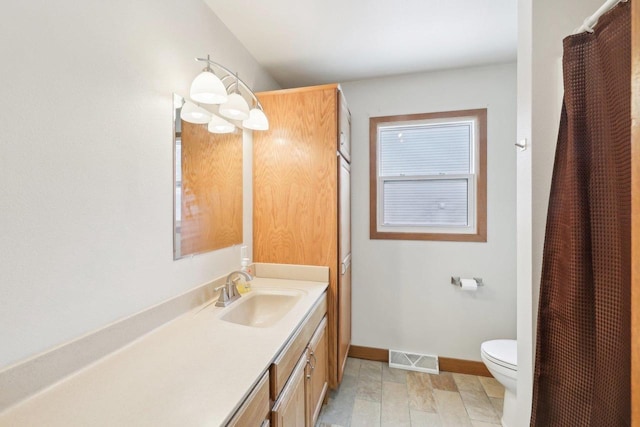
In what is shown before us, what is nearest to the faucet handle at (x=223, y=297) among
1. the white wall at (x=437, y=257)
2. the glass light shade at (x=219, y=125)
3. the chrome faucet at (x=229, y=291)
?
the chrome faucet at (x=229, y=291)

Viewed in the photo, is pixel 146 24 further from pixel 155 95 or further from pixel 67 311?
pixel 67 311

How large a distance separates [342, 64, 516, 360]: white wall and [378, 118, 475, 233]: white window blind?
134 millimetres

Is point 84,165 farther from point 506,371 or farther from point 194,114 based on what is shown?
point 506,371

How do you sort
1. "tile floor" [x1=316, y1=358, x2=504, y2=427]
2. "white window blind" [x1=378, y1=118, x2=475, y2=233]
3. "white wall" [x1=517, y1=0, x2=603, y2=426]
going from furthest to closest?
"white window blind" [x1=378, y1=118, x2=475, y2=233], "tile floor" [x1=316, y1=358, x2=504, y2=427], "white wall" [x1=517, y1=0, x2=603, y2=426]

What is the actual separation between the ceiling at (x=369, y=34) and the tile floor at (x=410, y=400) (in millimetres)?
2455

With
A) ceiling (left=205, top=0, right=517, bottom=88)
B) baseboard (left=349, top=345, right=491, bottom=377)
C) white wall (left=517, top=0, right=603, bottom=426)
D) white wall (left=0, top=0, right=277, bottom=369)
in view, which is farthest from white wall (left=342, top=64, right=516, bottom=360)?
white wall (left=0, top=0, right=277, bottom=369)

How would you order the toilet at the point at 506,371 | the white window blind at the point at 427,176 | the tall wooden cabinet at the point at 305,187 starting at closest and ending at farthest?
the toilet at the point at 506,371
the tall wooden cabinet at the point at 305,187
the white window blind at the point at 427,176

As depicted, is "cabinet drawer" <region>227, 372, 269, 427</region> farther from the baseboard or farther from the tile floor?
the baseboard

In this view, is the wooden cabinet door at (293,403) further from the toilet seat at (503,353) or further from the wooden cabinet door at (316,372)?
the toilet seat at (503,353)

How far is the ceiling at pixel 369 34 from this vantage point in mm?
1568

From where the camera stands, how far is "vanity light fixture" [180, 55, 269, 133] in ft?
3.95

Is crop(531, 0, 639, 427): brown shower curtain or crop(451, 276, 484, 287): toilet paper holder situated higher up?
crop(531, 0, 639, 427): brown shower curtain

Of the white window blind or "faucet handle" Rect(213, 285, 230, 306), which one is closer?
"faucet handle" Rect(213, 285, 230, 306)

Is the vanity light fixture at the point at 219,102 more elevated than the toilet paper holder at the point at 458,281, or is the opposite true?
the vanity light fixture at the point at 219,102
